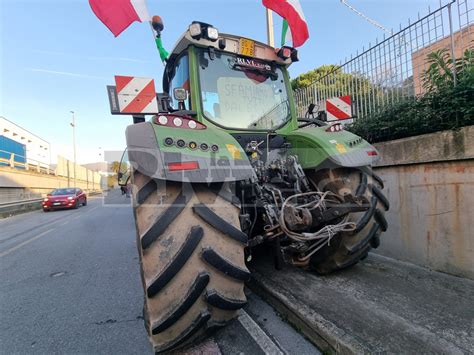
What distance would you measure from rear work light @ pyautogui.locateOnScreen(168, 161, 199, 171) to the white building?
1029 inches

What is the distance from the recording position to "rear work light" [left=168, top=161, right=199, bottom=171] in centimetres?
177

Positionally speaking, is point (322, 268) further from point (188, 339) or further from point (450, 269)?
point (188, 339)

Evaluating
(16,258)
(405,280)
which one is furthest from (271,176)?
(16,258)

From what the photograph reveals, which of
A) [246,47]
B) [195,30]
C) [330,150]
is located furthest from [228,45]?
[330,150]

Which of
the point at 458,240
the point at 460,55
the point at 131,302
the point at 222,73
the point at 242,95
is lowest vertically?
the point at 131,302

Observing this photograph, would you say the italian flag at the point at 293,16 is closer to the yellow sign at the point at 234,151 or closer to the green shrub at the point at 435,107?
the green shrub at the point at 435,107

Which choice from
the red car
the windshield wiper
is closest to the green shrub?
the windshield wiper

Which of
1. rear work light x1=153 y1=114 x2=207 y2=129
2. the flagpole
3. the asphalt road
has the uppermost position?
the flagpole

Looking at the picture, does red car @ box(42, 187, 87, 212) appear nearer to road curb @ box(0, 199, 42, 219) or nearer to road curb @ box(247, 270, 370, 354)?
road curb @ box(0, 199, 42, 219)

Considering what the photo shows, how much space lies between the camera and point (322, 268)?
2.86m

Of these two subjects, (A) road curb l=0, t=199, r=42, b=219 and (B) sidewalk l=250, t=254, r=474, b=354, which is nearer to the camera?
(B) sidewalk l=250, t=254, r=474, b=354

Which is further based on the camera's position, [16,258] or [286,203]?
[16,258]

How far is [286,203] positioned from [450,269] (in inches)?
85.2

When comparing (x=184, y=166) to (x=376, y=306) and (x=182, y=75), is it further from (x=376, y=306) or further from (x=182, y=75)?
(x=376, y=306)
